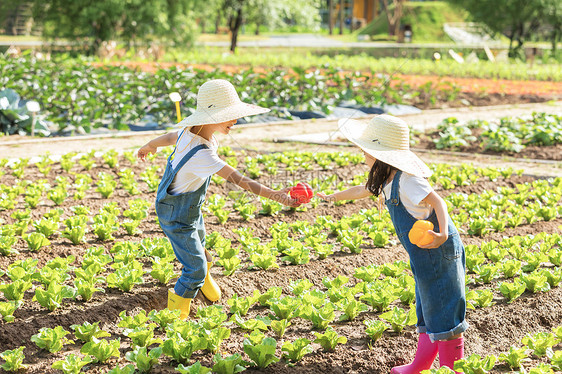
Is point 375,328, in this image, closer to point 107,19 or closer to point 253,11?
point 107,19

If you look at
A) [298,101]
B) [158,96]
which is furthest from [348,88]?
[158,96]

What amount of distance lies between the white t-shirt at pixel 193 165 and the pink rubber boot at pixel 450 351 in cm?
153

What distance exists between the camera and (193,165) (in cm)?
364

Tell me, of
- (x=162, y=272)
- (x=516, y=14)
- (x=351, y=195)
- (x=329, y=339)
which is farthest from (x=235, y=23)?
(x=329, y=339)

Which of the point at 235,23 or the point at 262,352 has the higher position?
the point at 235,23

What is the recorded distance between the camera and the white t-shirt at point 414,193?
299cm

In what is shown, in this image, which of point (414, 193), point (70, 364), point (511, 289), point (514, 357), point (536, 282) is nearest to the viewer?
point (414, 193)

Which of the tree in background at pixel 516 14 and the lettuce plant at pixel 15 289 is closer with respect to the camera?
the lettuce plant at pixel 15 289

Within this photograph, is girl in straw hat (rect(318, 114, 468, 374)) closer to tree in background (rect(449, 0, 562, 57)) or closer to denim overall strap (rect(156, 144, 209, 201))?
denim overall strap (rect(156, 144, 209, 201))

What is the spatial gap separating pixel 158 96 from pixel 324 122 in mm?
3137

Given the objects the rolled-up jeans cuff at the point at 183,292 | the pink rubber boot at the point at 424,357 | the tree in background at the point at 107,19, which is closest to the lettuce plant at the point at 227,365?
the rolled-up jeans cuff at the point at 183,292

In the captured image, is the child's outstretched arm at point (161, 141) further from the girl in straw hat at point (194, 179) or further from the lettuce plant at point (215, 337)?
the lettuce plant at point (215, 337)

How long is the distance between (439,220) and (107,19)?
18632 mm

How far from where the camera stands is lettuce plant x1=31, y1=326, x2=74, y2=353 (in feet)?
11.1
